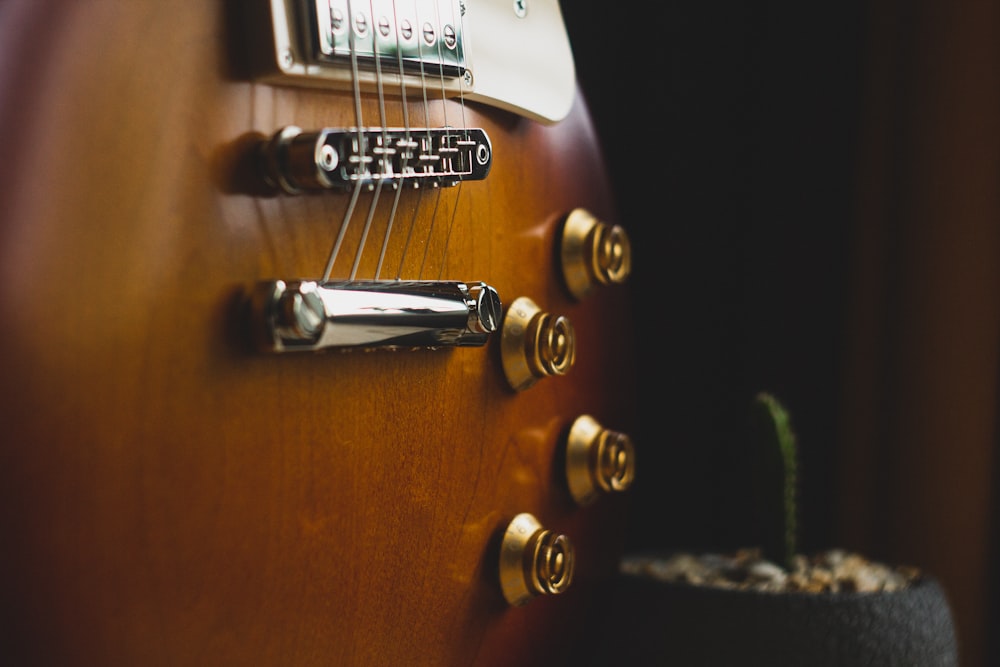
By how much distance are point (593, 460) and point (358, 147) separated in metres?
0.30

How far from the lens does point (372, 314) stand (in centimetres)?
47

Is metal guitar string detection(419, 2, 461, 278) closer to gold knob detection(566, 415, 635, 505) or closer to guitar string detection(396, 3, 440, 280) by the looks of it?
guitar string detection(396, 3, 440, 280)

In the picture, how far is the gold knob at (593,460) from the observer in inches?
26.5

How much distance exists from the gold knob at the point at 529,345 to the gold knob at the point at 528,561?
91mm

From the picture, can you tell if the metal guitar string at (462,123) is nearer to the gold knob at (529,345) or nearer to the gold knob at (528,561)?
the gold knob at (529,345)

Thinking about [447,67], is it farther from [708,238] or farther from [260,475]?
[708,238]

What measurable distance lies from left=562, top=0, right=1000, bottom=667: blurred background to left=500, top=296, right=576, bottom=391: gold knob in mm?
522

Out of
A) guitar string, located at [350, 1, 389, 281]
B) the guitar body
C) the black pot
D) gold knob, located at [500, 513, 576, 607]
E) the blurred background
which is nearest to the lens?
the guitar body

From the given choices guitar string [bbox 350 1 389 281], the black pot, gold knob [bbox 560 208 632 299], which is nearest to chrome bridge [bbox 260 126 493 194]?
guitar string [bbox 350 1 389 281]

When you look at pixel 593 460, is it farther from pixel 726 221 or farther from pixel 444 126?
pixel 726 221

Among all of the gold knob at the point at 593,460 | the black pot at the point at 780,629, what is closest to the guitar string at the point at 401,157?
the gold knob at the point at 593,460

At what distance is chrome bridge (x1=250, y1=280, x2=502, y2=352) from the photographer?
437 mm

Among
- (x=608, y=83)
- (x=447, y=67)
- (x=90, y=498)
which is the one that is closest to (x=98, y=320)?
(x=90, y=498)

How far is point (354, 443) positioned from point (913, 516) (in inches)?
27.7
